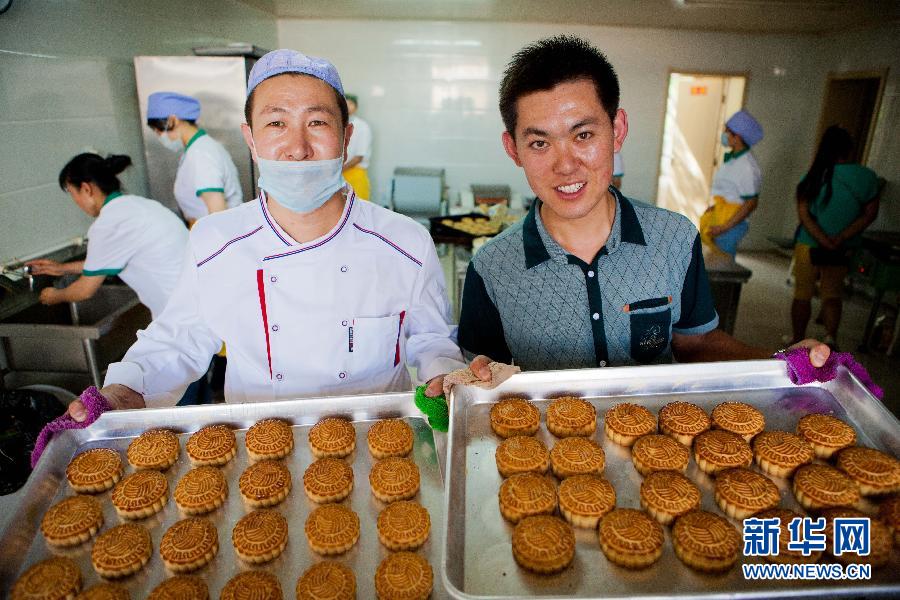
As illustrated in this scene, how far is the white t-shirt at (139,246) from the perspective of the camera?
2773 mm

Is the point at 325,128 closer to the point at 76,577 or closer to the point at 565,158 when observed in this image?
the point at 565,158

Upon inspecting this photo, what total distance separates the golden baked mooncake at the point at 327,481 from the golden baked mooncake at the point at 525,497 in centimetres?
36

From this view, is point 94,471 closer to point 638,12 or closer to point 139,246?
point 139,246

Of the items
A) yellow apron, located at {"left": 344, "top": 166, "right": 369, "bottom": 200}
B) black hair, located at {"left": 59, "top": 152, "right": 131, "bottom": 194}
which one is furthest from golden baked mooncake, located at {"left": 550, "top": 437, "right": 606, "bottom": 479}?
yellow apron, located at {"left": 344, "top": 166, "right": 369, "bottom": 200}

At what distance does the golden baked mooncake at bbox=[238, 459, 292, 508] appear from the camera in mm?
1173

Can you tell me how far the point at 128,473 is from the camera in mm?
1271

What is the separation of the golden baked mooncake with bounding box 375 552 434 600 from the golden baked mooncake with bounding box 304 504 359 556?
0.32ft

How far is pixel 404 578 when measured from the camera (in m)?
0.96

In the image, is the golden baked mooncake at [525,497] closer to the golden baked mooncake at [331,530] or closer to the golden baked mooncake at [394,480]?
the golden baked mooncake at [394,480]

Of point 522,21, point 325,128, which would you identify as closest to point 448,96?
point 522,21

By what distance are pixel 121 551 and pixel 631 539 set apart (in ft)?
3.25

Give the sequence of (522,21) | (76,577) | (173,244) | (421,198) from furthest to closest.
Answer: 1. (522,21)
2. (421,198)
3. (173,244)
4. (76,577)

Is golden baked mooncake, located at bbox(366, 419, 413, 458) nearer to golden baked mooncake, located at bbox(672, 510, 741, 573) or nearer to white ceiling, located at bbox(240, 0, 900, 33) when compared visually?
golden baked mooncake, located at bbox(672, 510, 741, 573)

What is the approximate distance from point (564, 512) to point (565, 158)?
878mm
